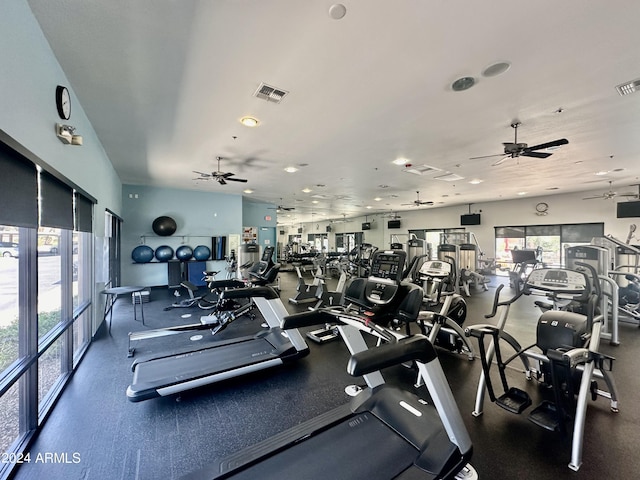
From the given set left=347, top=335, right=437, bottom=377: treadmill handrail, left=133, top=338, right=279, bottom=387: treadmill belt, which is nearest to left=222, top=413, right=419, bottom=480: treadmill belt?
left=347, top=335, right=437, bottom=377: treadmill handrail

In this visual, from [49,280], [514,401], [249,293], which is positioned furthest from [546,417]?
[49,280]

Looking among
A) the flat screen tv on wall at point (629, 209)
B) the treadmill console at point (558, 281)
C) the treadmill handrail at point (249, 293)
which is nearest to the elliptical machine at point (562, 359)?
the treadmill console at point (558, 281)

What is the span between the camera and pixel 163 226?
25.9 feet

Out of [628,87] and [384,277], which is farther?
[384,277]

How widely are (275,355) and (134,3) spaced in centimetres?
334

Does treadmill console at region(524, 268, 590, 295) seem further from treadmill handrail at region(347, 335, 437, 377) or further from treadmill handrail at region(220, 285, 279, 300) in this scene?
treadmill handrail at region(220, 285, 279, 300)

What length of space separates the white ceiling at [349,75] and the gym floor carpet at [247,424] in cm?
316

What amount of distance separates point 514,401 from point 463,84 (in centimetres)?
309

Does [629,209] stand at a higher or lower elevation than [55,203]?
higher

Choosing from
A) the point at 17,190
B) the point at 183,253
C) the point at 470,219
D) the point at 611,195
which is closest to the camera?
the point at 17,190

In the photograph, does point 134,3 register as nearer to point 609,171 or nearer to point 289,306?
point 289,306

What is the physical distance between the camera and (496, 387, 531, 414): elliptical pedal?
7.38 feet

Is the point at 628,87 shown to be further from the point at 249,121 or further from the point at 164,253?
the point at 164,253

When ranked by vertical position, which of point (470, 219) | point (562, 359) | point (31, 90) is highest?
point (31, 90)
